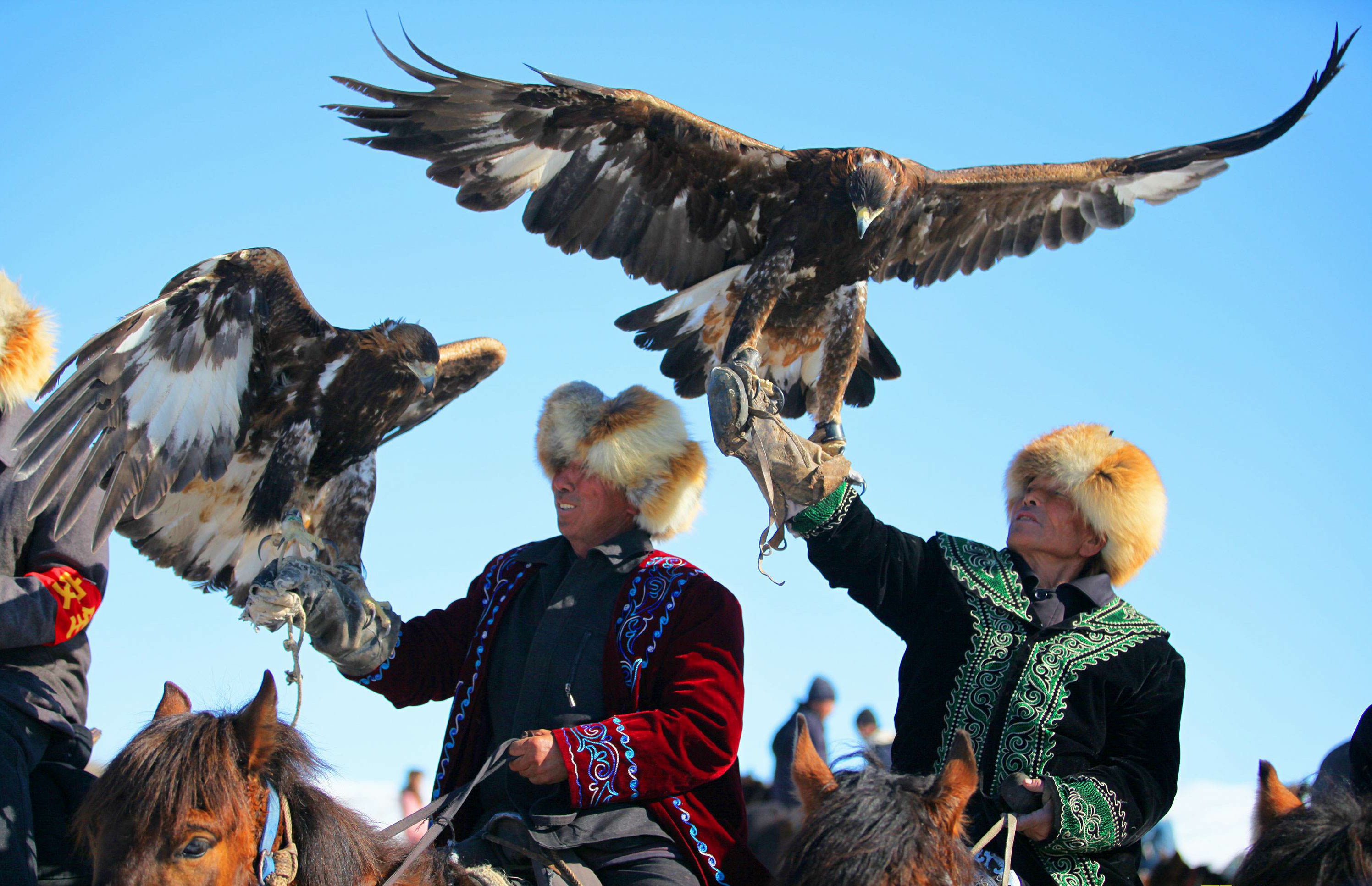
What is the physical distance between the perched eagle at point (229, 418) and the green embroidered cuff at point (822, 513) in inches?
78.1

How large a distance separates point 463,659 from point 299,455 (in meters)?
1.35

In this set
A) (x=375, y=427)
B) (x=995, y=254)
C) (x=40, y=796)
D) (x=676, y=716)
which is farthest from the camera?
(x=995, y=254)

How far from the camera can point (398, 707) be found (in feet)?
11.8

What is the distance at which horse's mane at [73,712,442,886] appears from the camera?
218 centimetres

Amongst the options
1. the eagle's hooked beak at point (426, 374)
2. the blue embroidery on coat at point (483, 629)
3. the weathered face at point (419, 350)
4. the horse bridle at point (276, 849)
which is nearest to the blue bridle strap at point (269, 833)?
the horse bridle at point (276, 849)

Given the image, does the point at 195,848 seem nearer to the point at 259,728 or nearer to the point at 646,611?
the point at 259,728

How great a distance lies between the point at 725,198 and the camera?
15.7 feet

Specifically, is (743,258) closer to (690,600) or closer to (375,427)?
(375,427)

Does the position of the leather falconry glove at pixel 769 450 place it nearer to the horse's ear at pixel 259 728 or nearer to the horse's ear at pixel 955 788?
the horse's ear at pixel 955 788

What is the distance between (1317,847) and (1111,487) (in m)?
1.09

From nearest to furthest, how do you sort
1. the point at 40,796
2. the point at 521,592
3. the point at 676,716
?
the point at 676,716, the point at 40,796, the point at 521,592

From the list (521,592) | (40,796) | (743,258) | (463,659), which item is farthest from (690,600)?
(743,258)

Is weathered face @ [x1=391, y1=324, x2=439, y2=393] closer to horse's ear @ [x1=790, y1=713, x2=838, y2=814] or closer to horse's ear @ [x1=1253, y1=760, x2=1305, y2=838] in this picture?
horse's ear @ [x1=790, y1=713, x2=838, y2=814]

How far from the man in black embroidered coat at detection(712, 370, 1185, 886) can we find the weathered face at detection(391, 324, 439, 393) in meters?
1.88
